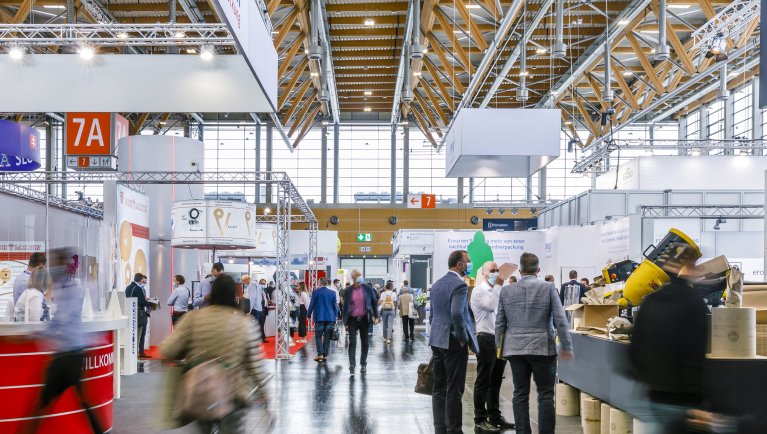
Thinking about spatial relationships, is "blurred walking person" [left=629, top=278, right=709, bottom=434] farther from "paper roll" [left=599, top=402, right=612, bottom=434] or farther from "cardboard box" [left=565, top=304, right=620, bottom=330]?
"cardboard box" [left=565, top=304, right=620, bottom=330]

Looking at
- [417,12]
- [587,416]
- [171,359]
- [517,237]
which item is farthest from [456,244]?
[171,359]

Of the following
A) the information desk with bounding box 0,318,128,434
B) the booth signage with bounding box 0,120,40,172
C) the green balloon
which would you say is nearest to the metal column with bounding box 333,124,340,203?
the green balloon

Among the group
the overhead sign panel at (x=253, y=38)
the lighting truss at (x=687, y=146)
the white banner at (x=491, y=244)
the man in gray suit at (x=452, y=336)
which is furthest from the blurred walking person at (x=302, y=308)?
the man in gray suit at (x=452, y=336)

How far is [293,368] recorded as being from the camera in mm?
11234

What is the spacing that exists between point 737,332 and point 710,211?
13419mm

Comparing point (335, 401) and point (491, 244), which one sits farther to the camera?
point (491, 244)

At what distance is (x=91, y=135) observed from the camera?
61.9 feet

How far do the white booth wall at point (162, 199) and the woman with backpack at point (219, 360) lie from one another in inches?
478

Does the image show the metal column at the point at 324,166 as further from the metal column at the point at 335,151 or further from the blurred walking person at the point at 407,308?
the blurred walking person at the point at 407,308

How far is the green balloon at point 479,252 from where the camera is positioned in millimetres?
15430

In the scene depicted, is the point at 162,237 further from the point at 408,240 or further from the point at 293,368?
the point at 408,240

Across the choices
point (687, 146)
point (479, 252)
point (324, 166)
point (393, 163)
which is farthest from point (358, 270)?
point (393, 163)

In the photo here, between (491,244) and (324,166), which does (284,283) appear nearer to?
(491,244)

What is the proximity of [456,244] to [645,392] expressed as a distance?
43.0 ft
